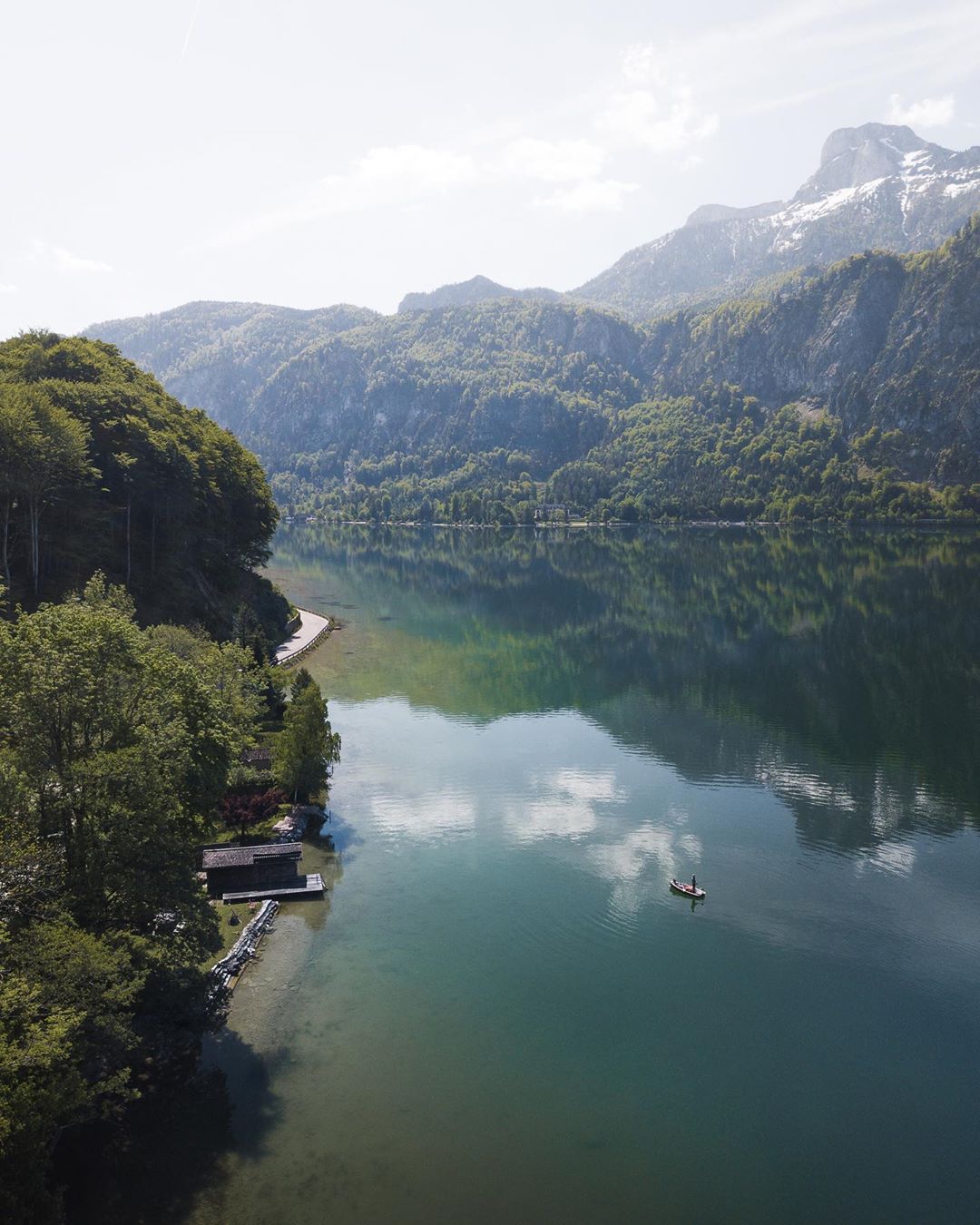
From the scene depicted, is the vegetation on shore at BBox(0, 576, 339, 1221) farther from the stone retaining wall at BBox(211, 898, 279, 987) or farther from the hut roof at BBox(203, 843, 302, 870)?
the hut roof at BBox(203, 843, 302, 870)

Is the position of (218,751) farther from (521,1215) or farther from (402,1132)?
(521,1215)

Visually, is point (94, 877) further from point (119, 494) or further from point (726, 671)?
point (726, 671)

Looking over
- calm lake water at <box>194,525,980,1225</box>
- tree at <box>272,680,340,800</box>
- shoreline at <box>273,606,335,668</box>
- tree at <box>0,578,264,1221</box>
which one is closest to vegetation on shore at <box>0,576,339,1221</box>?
tree at <box>0,578,264,1221</box>

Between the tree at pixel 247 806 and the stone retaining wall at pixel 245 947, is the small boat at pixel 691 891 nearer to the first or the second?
the stone retaining wall at pixel 245 947

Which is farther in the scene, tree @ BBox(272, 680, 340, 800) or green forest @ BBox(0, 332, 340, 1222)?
tree @ BBox(272, 680, 340, 800)

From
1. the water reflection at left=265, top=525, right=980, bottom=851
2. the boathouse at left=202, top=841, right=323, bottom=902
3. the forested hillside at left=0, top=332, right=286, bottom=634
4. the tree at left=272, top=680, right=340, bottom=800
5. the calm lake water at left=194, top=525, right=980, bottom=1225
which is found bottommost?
the water reflection at left=265, top=525, right=980, bottom=851

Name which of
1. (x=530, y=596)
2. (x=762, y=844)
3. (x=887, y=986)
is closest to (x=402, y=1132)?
(x=887, y=986)

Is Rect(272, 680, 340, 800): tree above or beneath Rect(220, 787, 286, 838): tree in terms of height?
above

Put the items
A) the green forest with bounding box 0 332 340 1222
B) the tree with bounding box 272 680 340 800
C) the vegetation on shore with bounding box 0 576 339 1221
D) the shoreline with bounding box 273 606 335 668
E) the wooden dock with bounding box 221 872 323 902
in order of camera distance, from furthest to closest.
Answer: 1. the shoreline with bounding box 273 606 335 668
2. the tree with bounding box 272 680 340 800
3. the wooden dock with bounding box 221 872 323 902
4. the vegetation on shore with bounding box 0 576 339 1221
5. the green forest with bounding box 0 332 340 1222
